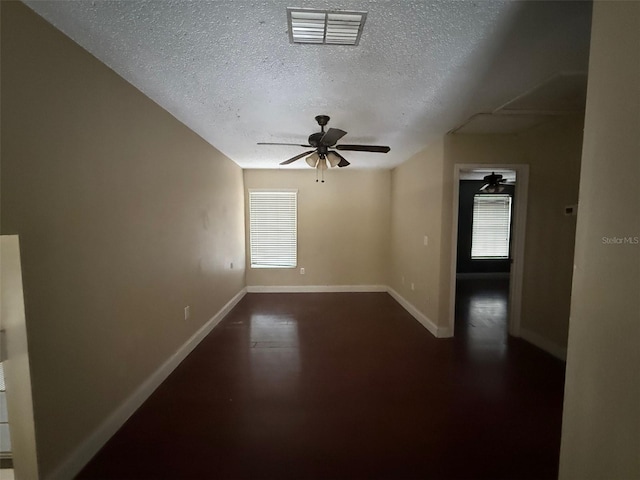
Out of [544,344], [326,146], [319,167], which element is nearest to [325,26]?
[326,146]

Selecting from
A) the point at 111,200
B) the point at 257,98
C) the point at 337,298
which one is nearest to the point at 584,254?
the point at 257,98

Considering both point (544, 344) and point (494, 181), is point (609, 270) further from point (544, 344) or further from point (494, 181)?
point (494, 181)

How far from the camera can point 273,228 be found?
15.9ft

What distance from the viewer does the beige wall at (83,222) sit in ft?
3.68

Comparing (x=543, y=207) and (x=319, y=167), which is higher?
(x=319, y=167)

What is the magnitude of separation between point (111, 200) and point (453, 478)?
2.66 metres

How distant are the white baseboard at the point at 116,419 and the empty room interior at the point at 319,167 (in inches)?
0.5

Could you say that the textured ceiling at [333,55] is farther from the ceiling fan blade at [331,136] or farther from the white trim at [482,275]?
the white trim at [482,275]

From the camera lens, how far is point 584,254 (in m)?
0.88

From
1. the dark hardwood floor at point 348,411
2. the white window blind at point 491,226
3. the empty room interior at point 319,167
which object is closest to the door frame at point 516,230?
the empty room interior at point 319,167

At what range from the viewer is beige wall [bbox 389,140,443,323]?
3002 millimetres

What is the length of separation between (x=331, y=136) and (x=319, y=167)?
28.1 inches

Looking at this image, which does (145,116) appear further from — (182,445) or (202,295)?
(182,445)

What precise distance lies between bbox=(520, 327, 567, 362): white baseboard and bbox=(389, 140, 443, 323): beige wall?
3.42ft
